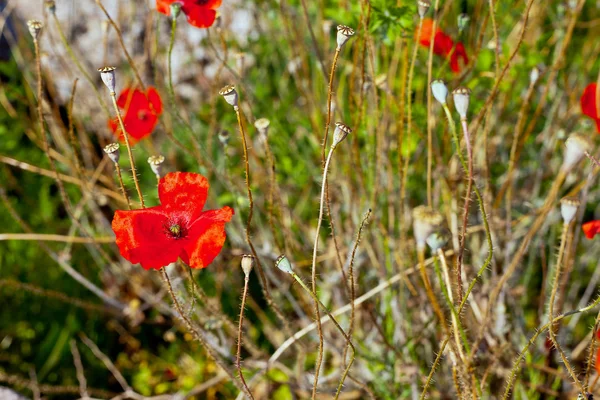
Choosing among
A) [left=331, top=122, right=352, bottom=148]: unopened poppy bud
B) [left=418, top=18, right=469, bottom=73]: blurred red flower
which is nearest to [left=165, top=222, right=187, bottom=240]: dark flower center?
[left=331, top=122, right=352, bottom=148]: unopened poppy bud

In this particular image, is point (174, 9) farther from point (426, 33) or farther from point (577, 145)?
point (577, 145)

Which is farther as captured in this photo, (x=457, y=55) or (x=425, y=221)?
(x=457, y=55)

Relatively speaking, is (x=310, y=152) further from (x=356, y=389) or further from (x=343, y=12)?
(x=356, y=389)

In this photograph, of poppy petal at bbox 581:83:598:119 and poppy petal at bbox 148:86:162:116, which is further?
poppy petal at bbox 148:86:162:116

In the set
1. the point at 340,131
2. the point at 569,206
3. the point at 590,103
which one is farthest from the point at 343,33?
the point at 590,103

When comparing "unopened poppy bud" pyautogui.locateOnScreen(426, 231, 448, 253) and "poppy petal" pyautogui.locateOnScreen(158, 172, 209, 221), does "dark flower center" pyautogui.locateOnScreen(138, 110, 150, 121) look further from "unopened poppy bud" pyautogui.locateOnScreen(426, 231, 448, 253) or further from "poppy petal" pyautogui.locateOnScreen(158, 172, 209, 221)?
"unopened poppy bud" pyautogui.locateOnScreen(426, 231, 448, 253)

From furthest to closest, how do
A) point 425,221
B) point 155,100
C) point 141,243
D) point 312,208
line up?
point 312,208
point 155,100
point 141,243
point 425,221

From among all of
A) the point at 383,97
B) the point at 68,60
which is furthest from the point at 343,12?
the point at 68,60
